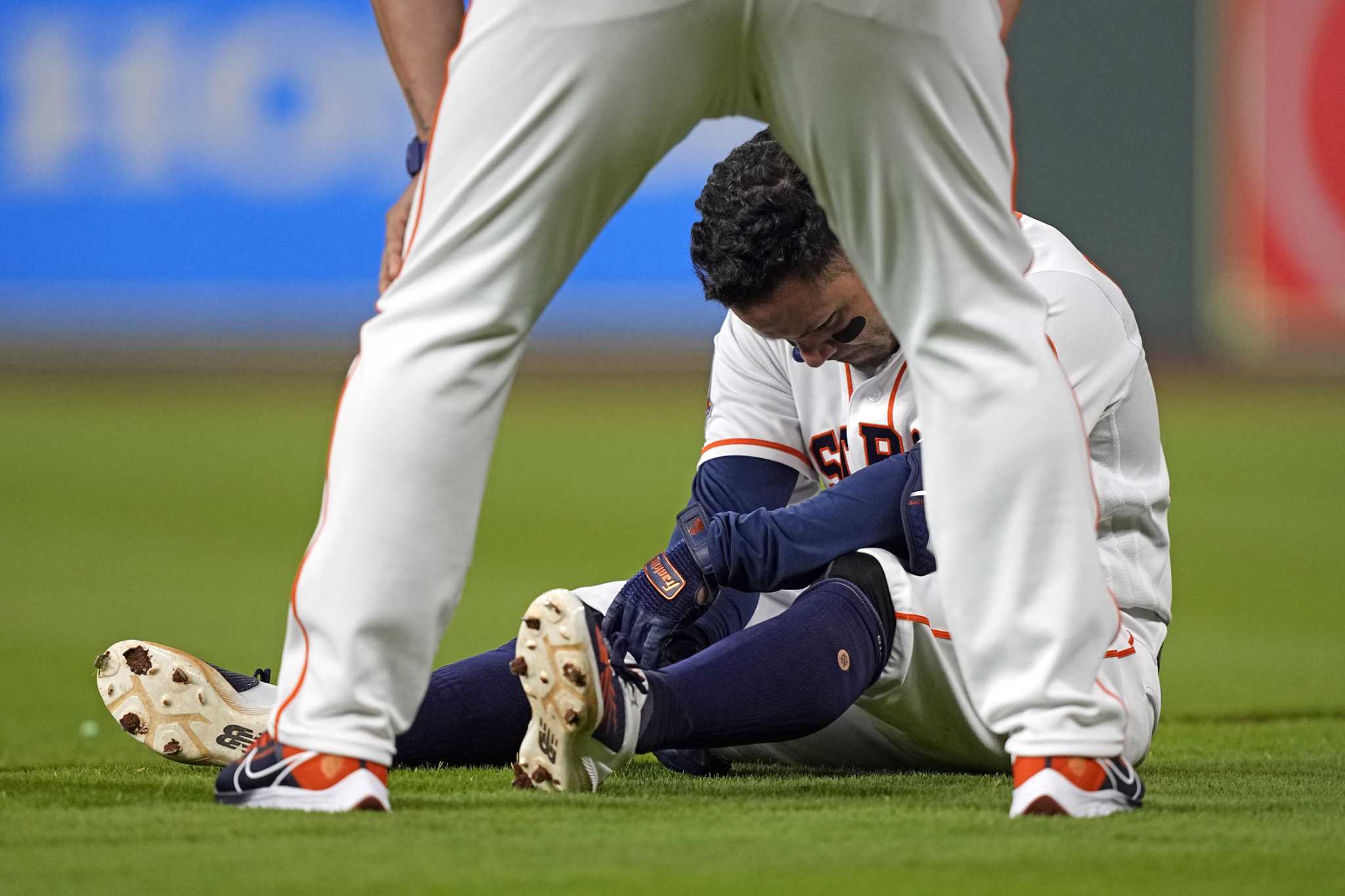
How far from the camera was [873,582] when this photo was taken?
1818mm

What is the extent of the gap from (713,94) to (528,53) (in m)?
0.16

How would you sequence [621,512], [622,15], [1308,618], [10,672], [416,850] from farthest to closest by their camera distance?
[621,512] → [1308,618] → [10,672] → [622,15] → [416,850]

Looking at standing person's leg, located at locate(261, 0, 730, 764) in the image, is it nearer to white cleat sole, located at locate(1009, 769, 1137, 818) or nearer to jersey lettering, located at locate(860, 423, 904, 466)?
white cleat sole, located at locate(1009, 769, 1137, 818)

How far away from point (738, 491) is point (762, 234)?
1.32ft

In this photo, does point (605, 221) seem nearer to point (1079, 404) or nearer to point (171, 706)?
point (1079, 404)

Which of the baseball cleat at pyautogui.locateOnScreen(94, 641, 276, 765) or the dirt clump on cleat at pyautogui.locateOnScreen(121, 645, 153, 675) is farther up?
the dirt clump on cleat at pyautogui.locateOnScreen(121, 645, 153, 675)

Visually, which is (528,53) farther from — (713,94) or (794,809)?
(794,809)

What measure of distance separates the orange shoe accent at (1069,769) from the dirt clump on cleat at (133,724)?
3.04 ft

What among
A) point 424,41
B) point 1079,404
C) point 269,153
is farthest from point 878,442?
point 269,153

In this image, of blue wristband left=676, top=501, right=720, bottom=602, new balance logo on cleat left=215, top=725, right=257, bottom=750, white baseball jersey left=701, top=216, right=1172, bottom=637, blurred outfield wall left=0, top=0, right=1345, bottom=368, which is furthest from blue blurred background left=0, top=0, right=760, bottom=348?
new balance logo on cleat left=215, top=725, right=257, bottom=750

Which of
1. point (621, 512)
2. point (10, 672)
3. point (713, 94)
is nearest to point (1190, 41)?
point (621, 512)

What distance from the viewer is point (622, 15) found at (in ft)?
4.55

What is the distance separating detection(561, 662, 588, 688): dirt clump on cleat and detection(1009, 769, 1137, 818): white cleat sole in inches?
14.9

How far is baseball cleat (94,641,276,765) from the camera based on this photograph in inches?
72.9
